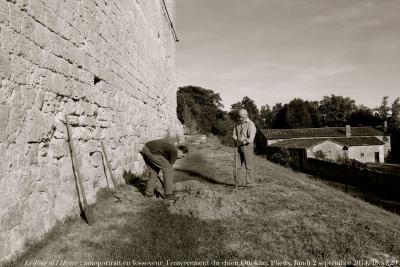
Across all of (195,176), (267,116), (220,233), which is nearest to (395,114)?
(267,116)

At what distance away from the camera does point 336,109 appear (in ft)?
240

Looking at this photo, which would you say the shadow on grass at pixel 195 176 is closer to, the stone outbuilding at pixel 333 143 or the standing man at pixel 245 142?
the standing man at pixel 245 142

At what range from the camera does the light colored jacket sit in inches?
297

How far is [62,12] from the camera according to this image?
4.89 meters

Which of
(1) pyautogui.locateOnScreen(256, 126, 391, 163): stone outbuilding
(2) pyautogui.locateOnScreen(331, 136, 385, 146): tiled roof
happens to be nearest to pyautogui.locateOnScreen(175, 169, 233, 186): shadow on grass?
(1) pyautogui.locateOnScreen(256, 126, 391, 163): stone outbuilding

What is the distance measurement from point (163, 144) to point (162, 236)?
219 cm

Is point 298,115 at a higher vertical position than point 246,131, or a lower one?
higher

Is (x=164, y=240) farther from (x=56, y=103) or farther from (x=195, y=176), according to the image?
(x=195, y=176)

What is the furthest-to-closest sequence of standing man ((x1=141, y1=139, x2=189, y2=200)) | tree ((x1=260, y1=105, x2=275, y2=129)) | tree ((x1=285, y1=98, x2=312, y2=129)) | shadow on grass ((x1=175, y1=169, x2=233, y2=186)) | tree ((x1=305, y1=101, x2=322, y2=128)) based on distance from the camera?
1. tree ((x1=260, y1=105, x2=275, y2=129))
2. tree ((x1=305, y1=101, x2=322, y2=128))
3. tree ((x1=285, y1=98, x2=312, y2=129))
4. shadow on grass ((x1=175, y1=169, x2=233, y2=186))
5. standing man ((x1=141, y1=139, x2=189, y2=200))

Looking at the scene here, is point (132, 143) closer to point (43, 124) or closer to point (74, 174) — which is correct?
point (74, 174)

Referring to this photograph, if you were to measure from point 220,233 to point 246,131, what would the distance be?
328cm

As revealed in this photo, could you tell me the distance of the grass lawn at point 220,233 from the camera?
4008mm

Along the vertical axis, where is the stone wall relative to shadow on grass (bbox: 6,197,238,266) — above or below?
above

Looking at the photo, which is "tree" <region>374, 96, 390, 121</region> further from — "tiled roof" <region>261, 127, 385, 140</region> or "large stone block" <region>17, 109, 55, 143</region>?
"large stone block" <region>17, 109, 55, 143</region>
